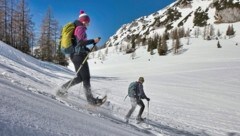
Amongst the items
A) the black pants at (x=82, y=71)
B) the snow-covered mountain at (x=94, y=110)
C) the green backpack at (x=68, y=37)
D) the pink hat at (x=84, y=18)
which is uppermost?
the pink hat at (x=84, y=18)

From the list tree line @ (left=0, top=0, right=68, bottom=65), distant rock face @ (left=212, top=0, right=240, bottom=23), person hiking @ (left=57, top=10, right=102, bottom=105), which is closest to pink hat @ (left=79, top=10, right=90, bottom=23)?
person hiking @ (left=57, top=10, right=102, bottom=105)

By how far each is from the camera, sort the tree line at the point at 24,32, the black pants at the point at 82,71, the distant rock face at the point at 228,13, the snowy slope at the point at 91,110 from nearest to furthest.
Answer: the snowy slope at the point at 91,110 → the black pants at the point at 82,71 → the tree line at the point at 24,32 → the distant rock face at the point at 228,13

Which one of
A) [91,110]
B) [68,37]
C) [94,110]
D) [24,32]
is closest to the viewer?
[68,37]

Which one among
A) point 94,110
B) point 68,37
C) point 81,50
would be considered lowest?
point 94,110

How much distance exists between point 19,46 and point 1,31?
356 centimetres

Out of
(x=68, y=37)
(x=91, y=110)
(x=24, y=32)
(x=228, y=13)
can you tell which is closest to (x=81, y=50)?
(x=68, y=37)

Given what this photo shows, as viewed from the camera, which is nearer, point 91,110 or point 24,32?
point 91,110

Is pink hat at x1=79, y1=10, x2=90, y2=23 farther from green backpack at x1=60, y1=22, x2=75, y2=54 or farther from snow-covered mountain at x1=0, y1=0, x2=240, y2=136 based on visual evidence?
snow-covered mountain at x1=0, y1=0, x2=240, y2=136

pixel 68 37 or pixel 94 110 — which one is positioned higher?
pixel 68 37

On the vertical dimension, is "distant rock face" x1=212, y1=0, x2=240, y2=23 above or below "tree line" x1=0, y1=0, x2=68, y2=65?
above

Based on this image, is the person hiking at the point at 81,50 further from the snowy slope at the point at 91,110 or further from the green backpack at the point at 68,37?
the snowy slope at the point at 91,110

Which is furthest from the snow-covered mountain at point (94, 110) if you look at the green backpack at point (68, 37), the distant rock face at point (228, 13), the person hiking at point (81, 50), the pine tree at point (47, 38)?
the distant rock face at point (228, 13)

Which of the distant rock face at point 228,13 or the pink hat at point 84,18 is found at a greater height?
the distant rock face at point 228,13

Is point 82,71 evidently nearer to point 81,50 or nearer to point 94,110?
point 81,50
